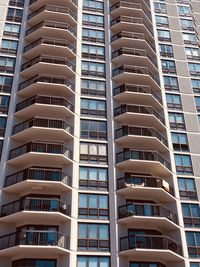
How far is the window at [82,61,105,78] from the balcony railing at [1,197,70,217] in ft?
53.3

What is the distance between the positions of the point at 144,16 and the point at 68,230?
31.0m

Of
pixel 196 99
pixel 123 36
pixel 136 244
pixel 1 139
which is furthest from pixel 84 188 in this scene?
pixel 123 36

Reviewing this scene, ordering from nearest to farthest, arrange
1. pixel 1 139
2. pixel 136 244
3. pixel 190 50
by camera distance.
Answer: pixel 136 244, pixel 1 139, pixel 190 50

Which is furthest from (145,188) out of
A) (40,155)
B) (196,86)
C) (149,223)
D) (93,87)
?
(196,86)

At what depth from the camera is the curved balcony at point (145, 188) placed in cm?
3547

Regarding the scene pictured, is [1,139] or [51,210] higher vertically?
[1,139]

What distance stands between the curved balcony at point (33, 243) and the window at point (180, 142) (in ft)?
52.0

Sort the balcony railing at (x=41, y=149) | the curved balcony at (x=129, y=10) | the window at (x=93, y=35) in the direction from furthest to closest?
1. the curved balcony at (x=129, y=10)
2. the window at (x=93, y=35)
3. the balcony railing at (x=41, y=149)

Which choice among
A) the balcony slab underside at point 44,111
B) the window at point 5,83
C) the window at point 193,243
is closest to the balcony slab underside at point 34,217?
the balcony slab underside at point 44,111

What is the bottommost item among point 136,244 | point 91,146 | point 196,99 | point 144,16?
point 136,244

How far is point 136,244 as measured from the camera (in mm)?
32406

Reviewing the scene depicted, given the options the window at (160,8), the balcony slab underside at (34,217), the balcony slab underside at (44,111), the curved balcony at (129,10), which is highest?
the window at (160,8)

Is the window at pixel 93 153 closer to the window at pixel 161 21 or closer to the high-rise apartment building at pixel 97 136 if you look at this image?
the high-rise apartment building at pixel 97 136

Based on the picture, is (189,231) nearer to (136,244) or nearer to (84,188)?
(136,244)
